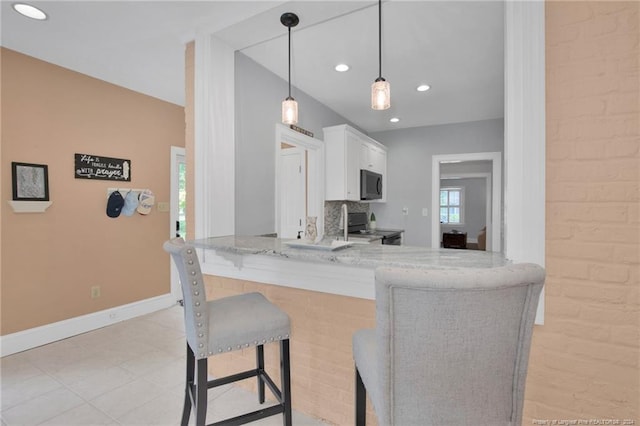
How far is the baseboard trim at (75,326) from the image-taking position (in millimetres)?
2573

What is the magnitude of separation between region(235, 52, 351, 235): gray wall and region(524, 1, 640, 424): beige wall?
1975 mm

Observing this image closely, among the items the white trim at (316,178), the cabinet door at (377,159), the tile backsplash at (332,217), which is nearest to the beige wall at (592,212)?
the white trim at (316,178)

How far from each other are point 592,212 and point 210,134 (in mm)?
2095

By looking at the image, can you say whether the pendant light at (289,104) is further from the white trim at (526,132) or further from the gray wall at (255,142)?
the white trim at (526,132)

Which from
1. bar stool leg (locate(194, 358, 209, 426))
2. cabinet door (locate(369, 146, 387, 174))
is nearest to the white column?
bar stool leg (locate(194, 358, 209, 426))

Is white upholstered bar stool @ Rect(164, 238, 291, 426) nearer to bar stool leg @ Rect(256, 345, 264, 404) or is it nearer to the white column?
bar stool leg @ Rect(256, 345, 264, 404)

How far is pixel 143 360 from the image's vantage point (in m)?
2.49

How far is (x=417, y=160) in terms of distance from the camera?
5.07 meters

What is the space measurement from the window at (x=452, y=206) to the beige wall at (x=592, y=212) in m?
8.89

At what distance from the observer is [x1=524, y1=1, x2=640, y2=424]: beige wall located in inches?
42.5

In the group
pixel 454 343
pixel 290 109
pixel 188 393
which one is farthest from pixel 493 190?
pixel 188 393

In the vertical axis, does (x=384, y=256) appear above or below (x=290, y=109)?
below

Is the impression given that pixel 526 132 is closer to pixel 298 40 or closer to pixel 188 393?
pixel 298 40

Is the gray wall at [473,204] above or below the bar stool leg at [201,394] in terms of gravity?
above
